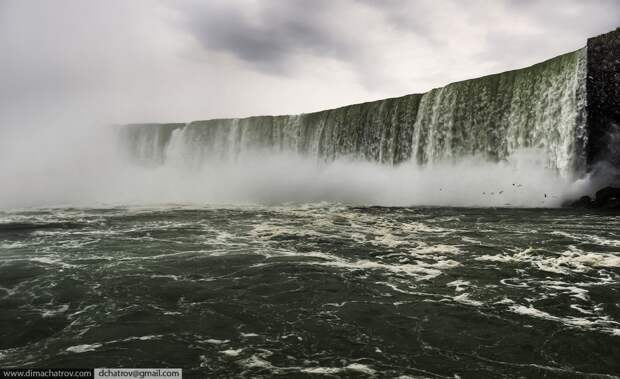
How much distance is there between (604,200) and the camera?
1753 centimetres

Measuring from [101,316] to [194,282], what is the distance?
1808 millimetres

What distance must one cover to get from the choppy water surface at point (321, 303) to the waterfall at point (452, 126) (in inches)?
352

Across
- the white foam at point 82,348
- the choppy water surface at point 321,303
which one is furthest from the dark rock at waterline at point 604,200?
the white foam at point 82,348

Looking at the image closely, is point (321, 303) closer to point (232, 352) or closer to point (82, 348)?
point (232, 352)

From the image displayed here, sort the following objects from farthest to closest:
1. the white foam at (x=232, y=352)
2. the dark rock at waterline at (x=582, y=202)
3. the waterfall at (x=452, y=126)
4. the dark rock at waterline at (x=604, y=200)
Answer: the waterfall at (x=452, y=126) < the dark rock at waterline at (x=582, y=202) < the dark rock at waterline at (x=604, y=200) < the white foam at (x=232, y=352)

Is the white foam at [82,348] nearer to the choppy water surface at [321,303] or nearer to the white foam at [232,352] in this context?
the choppy water surface at [321,303]

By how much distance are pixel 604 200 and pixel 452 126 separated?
8.26 m

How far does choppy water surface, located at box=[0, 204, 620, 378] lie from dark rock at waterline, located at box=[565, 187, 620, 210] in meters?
5.42

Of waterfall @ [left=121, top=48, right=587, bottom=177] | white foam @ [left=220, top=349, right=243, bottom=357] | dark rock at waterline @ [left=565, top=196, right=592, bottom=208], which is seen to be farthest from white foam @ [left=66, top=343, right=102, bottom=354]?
waterfall @ [left=121, top=48, right=587, bottom=177]

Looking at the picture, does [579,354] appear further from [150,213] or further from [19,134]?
[19,134]

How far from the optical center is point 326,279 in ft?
24.8

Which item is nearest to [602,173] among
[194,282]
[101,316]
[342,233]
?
[342,233]

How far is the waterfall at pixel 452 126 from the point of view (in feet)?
64.7

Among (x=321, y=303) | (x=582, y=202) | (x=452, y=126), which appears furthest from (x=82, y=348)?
(x=452, y=126)
